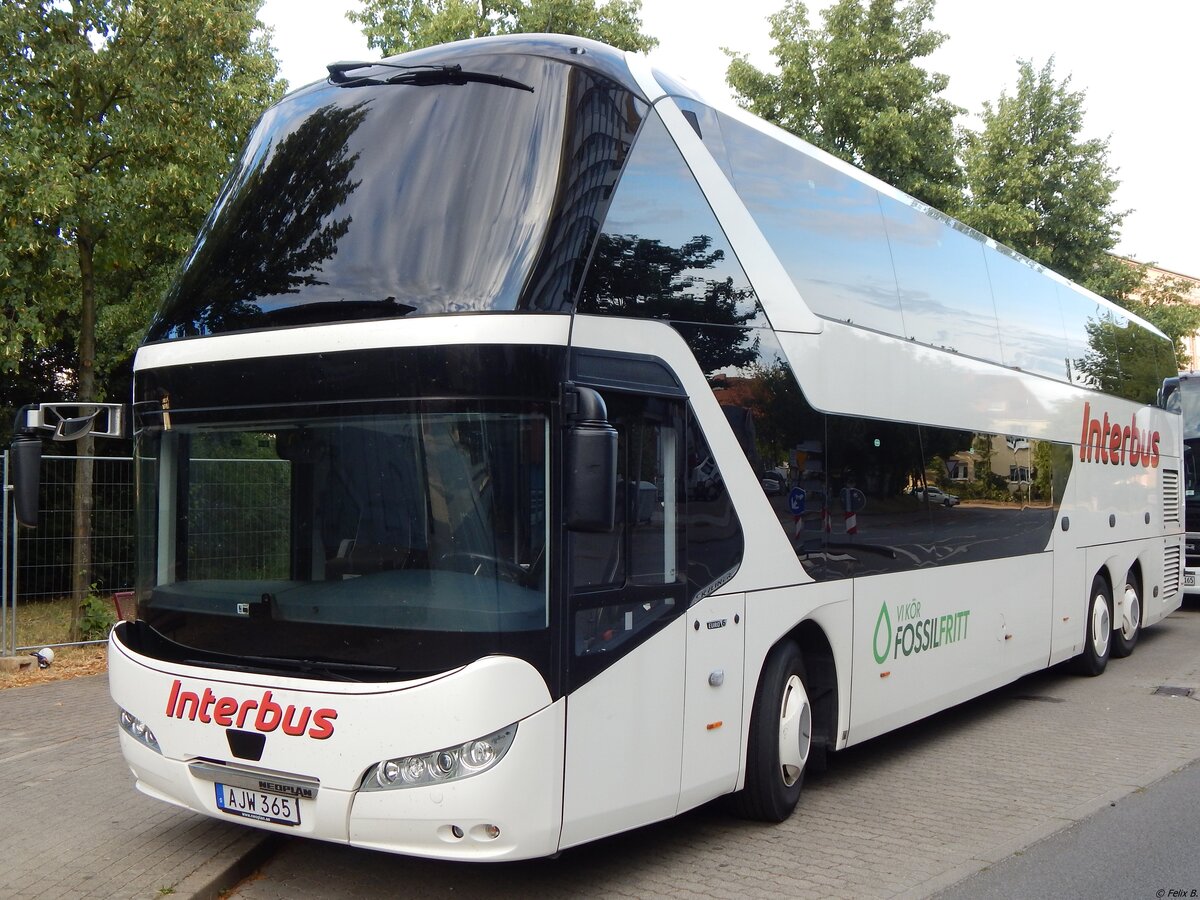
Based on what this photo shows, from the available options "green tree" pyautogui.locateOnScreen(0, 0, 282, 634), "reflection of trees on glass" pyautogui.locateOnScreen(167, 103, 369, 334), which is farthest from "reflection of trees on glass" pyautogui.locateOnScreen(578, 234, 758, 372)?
"green tree" pyautogui.locateOnScreen(0, 0, 282, 634)

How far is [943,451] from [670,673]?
414 centimetres

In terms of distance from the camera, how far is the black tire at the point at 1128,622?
13.4 m

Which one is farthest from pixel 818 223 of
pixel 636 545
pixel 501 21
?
pixel 501 21

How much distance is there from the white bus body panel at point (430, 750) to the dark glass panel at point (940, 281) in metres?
4.85

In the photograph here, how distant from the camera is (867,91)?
23125 mm

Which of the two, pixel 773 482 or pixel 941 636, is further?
pixel 941 636

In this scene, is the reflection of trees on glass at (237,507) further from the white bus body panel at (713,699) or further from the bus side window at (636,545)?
the white bus body panel at (713,699)

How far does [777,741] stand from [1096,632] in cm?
720

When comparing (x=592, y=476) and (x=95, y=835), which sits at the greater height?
(x=592, y=476)

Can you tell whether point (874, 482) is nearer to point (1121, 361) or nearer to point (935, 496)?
point (935, 496)

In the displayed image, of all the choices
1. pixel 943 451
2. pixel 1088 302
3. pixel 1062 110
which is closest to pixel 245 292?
pixel 943 451

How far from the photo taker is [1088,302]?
1302cm

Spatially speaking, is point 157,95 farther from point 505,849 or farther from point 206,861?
point 505,849

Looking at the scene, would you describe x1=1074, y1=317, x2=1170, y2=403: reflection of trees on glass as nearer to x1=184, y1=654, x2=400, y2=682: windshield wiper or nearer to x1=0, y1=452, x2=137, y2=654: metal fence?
x1=184, y1=654, x2=400, y2=682: windshield wiper
